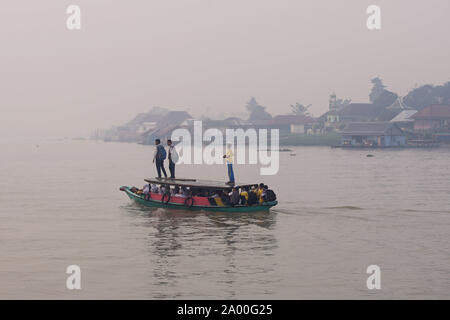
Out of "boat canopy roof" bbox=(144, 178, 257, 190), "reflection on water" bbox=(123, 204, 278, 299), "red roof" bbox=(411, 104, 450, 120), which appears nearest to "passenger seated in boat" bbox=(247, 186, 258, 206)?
"boat canopy roof" bbox=(144, 178, 257, 190)

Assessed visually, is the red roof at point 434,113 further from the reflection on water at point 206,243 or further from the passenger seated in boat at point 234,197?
the passenger seated in boat at point 234,197

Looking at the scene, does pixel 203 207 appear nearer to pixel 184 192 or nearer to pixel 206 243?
pixel 184 192

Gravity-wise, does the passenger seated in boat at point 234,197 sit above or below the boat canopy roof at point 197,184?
below

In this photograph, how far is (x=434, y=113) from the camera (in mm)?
109312

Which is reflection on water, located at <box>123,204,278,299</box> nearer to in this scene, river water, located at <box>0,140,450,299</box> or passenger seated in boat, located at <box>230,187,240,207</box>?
river water, located at <box>0,140,450,299</box>

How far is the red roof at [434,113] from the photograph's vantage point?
109 meters

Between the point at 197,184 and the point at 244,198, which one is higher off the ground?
the point at 197,184

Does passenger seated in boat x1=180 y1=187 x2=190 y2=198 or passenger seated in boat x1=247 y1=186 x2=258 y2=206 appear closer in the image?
passenger seated in boat x1=247 y1=186 x2=258 y2=206

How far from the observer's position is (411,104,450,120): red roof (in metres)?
109

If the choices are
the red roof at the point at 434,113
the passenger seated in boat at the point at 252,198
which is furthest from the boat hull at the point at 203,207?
the red roof at the point at 434,113

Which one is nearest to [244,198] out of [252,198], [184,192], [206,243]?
[252,198]

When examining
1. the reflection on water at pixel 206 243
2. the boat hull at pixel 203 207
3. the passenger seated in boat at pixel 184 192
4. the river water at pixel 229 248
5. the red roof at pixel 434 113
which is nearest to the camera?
the river water at pixel 229 248
